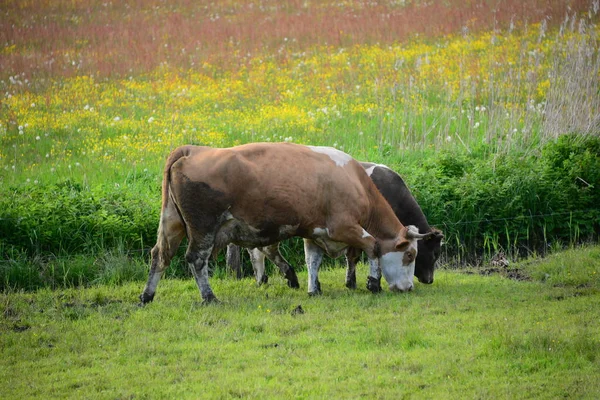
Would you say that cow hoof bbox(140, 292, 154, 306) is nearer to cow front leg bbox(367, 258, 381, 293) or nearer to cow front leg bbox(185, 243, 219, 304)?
cow front leg bbox(185, 243, 219, 304)

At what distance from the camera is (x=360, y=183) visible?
35.6ft

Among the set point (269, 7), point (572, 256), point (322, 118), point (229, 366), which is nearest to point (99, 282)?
point (229, 366)

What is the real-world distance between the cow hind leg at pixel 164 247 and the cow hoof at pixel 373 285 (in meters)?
2.35

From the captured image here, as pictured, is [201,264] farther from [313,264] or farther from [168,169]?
[313,264]

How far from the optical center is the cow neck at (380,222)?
10930 millimetres

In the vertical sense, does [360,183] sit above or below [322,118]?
above

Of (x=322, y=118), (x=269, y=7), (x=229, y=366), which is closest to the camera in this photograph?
(x=229, y=366)

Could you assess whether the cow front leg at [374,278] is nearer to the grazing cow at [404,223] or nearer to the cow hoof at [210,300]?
the grazing cow at [404,223]

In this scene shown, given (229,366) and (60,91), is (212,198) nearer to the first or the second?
(229,366)

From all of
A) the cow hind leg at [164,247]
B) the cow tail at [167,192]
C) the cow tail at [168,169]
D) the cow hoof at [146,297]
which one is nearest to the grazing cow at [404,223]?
the cow hind leg at [164,247]

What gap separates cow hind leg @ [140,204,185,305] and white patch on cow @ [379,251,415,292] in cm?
254

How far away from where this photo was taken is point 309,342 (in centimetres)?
809

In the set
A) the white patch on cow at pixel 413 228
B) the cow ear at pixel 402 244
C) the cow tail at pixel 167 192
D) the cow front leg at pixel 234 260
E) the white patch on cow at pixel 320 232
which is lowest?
the cow front leg at pixel 234 260

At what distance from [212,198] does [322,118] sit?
35.3 ft
